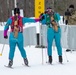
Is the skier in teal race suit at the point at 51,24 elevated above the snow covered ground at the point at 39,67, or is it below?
above

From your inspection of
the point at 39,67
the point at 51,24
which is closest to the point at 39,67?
the point at 39,67

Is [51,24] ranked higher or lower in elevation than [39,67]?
higher

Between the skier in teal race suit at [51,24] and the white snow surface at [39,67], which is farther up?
the skier in teal race suit at [51,24]

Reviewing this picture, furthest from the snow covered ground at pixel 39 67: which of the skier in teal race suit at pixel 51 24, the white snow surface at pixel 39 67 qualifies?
the skier in teal race suit at pixel 51 24

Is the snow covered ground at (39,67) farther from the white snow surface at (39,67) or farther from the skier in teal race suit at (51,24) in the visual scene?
the skier in teal race suit at (51,24)

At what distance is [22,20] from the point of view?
12.7 metres

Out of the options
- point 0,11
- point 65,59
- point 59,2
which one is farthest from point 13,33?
point 59,2

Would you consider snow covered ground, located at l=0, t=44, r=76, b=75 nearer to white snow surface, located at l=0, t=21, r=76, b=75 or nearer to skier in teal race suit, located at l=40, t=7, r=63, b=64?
white snow surface, located at l=0, t=21, r=76, b=75

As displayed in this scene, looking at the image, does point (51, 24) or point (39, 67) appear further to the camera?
point (51, 24)

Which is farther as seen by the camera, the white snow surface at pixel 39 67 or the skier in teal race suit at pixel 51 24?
the skier in teal race suit at pixel 51 24

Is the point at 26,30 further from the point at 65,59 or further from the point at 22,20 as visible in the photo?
the point at 22,20

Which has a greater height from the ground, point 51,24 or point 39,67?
point 51,24

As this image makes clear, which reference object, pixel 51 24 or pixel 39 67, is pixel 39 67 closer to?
pixel 39 67

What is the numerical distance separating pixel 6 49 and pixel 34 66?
18.6 feet
